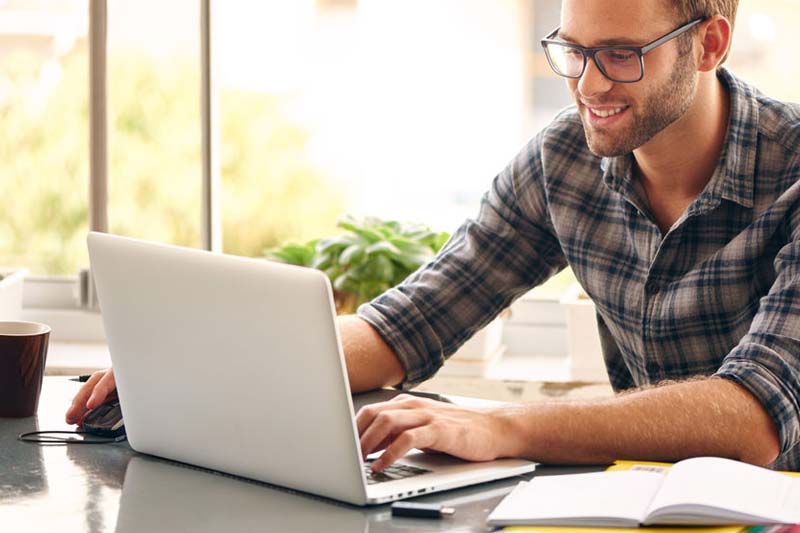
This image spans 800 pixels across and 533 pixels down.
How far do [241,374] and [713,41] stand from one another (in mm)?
962

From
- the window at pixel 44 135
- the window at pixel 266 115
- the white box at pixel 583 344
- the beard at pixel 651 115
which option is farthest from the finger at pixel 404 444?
the window at pixel 44 135

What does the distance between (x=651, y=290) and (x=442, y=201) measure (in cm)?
144

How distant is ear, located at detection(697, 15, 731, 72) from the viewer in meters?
1.88

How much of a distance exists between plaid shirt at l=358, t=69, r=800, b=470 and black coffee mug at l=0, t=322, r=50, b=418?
1.64ft

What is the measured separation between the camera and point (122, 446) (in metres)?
1.53

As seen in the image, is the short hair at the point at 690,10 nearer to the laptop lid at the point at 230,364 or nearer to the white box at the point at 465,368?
the laptop lid at the point at 230,364

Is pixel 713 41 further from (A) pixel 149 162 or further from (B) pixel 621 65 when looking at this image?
(A) pixel 149 162

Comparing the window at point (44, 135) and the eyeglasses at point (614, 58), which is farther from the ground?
the eyeglasses at point (614, 58)

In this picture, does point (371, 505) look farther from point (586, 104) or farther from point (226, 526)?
point (586, 104)

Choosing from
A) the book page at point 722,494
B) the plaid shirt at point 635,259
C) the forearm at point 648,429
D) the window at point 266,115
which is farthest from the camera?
the window at point 266,115

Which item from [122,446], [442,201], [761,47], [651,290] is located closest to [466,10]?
[442,201]

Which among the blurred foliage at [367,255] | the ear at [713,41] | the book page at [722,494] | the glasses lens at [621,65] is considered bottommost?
the blurred foliage at [367,255]

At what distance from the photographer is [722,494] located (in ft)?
4.01

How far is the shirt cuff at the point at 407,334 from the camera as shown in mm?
1900
